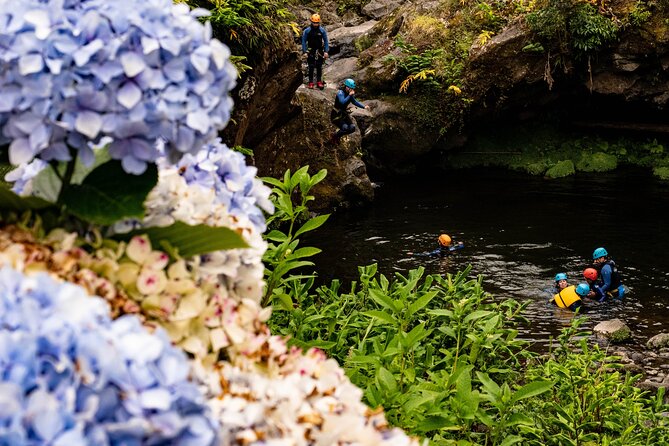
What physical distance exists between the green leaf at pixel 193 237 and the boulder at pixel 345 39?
22933 mm

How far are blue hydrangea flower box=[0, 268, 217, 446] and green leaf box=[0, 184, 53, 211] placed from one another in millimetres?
381

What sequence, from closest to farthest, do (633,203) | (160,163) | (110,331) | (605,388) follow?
(110,331) < (160,163) < (605,388) < (633,203)

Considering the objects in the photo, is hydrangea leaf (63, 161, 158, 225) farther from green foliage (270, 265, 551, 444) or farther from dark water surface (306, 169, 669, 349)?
dark water surface (306, 169, 669, 349)

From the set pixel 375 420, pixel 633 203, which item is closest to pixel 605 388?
pixel 375 420

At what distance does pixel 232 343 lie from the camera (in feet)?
4.70

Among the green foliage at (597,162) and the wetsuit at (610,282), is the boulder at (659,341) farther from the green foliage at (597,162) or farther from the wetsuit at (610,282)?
the green foliage at (597,162)

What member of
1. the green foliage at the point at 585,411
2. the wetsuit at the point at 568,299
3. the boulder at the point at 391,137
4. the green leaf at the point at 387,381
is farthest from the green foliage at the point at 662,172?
the green leaf at the point at 387,381

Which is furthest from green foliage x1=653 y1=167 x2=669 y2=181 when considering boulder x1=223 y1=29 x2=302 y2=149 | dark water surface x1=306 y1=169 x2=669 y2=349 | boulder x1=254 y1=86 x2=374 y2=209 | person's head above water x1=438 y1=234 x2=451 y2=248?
boulder x1=223 y1=29 x2=302 y2=149

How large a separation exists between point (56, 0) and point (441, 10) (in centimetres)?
2130

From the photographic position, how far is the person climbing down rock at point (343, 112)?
16766mm

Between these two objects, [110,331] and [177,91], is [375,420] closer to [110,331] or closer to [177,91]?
[110,331]

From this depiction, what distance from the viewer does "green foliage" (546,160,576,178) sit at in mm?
20078

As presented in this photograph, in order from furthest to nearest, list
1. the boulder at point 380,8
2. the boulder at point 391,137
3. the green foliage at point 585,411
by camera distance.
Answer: the boulder at point 380,8 < the boulder at point 391,137 < the green foliage at point 585,411

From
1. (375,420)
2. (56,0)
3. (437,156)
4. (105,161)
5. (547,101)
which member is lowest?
(437,156)
